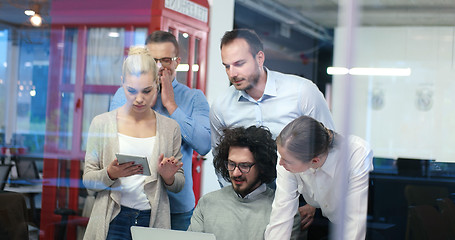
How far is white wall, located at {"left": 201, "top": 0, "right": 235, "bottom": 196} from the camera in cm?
329

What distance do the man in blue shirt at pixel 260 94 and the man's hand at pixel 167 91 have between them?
0.33m

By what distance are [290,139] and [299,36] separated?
0.60 m

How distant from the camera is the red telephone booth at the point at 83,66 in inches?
136

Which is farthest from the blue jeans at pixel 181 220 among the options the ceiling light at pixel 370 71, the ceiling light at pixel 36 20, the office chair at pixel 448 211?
the ceiling light at pixel 36 20

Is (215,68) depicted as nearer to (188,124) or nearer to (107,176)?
(188,124)

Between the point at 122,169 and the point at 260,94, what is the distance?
0.95 meters

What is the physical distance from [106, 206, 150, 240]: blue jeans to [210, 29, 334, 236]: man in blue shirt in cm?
56

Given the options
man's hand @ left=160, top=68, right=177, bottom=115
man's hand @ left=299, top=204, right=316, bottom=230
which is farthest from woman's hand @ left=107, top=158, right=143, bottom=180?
man's hand @ left=299, top=204, right=316, bottom=230

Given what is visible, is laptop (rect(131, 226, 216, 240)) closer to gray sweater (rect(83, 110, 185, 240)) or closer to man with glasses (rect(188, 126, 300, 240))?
man with glasses (rect(188, 126, 300, 240))

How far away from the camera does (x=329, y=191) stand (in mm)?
3156

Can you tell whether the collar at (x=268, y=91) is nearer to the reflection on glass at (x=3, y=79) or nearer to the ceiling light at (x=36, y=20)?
the ceiling light at (x=36, y=20)

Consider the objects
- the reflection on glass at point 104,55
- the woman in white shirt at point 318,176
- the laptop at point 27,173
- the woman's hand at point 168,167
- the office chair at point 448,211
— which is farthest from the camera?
the laptop at point 27,173

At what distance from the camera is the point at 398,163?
336 centimetres

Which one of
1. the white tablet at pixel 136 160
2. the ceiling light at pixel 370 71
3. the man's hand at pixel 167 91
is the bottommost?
the white tablet at pixel 136 160
